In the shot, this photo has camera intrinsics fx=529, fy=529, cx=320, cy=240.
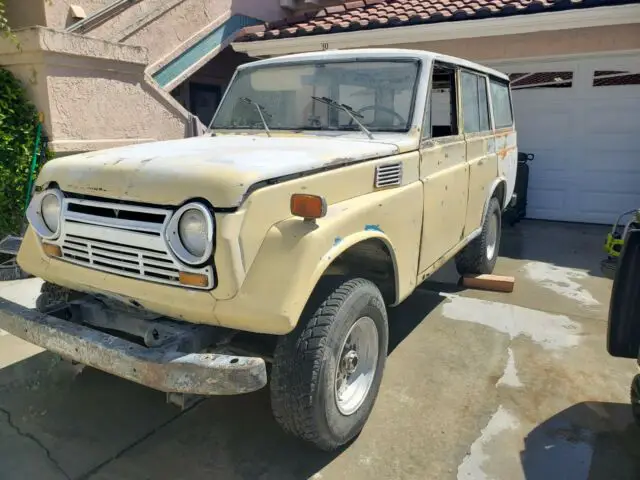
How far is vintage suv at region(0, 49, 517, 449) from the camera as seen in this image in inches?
86.6

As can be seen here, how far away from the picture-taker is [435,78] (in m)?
3.83

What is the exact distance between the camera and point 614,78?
7512mm

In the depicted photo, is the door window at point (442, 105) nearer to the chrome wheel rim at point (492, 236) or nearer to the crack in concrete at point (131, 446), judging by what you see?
the chrome wheel rim at point (492, 236)

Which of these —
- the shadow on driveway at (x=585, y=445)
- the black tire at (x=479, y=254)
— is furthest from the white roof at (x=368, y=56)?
the shadow on driveway at (x=585, y=445)

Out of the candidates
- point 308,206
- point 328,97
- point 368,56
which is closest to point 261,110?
point 328,97

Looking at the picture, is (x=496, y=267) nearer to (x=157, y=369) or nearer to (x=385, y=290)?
(x=385, y=290)

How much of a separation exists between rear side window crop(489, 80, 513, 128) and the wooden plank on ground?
1506mm

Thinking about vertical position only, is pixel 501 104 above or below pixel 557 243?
above

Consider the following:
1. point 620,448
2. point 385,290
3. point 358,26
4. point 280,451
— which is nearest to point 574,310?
point 620,448

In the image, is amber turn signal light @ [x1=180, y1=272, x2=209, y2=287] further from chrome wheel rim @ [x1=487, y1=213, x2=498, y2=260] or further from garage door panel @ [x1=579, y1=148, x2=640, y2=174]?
garage door panel @ [x1=579, y1=148, x2=640, y2=174]

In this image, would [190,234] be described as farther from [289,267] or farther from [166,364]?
[166,364]

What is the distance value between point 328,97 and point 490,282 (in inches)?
104

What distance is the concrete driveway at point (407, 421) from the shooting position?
8.59ft

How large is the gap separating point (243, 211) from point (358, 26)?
6708 mm
